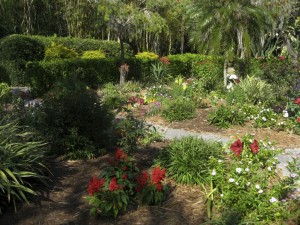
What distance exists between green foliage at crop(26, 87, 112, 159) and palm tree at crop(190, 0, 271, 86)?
604 cm

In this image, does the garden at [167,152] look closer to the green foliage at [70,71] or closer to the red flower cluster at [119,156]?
the red flower cluster at [119,156]

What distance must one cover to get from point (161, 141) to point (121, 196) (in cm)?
246

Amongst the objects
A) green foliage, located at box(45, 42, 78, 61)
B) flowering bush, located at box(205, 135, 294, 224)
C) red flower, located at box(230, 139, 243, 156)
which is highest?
green foliage, located at box(45, 42, 78, 61)

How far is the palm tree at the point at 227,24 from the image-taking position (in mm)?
10367

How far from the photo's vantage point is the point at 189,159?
4.48m

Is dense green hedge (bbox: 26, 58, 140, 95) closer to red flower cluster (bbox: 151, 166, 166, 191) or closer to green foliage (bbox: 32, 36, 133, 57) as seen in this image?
green foliage (bbox: 32, 36, 133, 57)

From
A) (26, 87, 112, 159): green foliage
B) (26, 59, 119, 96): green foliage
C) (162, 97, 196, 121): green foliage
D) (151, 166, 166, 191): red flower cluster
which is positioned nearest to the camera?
(151, 166, 166, 191): red flower cluster

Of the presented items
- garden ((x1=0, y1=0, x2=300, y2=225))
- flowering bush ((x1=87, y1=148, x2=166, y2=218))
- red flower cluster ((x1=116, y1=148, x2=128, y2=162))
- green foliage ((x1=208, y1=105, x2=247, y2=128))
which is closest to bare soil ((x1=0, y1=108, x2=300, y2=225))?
garden ((x1=0, y1=0, x2=300, y2=225))

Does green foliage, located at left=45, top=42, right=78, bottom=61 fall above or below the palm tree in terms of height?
below

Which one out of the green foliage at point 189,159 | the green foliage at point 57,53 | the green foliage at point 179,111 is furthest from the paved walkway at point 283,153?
the green foliage at point 57,53

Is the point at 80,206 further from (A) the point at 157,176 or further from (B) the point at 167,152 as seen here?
(B) the point at 167,152

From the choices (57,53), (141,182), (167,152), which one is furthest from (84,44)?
(141,182)

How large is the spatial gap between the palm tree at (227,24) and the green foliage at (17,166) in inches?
284

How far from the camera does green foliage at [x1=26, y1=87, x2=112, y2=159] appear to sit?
527 centimetres
